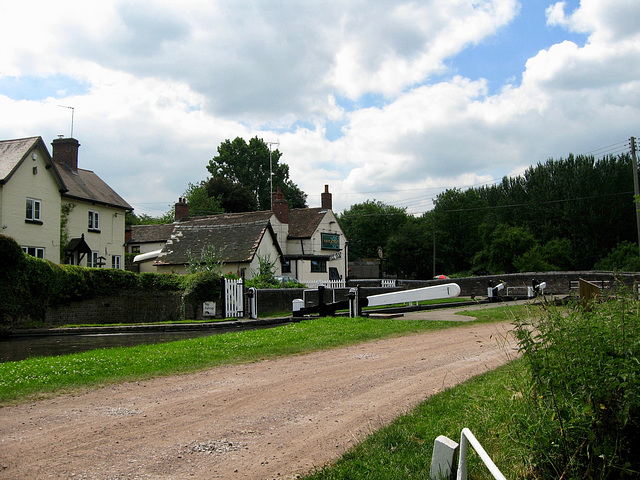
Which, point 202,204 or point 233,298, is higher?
point 202,204

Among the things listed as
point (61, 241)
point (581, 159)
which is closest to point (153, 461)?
point (61, 241)

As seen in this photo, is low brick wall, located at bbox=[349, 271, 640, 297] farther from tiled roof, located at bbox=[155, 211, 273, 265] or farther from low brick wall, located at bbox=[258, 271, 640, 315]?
tiled roof, located at bbox=[155, 211, 273, 265]

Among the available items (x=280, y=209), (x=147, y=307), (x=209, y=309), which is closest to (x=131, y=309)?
(x=147, y=307)

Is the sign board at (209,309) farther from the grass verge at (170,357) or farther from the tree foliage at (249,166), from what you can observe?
the tree foliage at (249,166)

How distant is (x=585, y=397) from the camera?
13.3ft

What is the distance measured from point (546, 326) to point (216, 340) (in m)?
10.4

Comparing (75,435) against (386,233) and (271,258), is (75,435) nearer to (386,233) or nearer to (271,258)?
(271,258)

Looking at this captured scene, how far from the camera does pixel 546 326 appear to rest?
4.68 metres

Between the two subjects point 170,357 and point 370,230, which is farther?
point 370,230

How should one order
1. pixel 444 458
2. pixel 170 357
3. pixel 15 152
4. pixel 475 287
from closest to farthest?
pixel 444 458
pixel 170 357
pixel 15 152
pixel 475 287

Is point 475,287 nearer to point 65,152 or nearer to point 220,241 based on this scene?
point 220,241

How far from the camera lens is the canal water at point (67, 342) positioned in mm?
14133

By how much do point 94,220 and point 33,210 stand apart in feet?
19.5

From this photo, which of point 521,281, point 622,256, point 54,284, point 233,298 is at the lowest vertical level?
point 233,298
